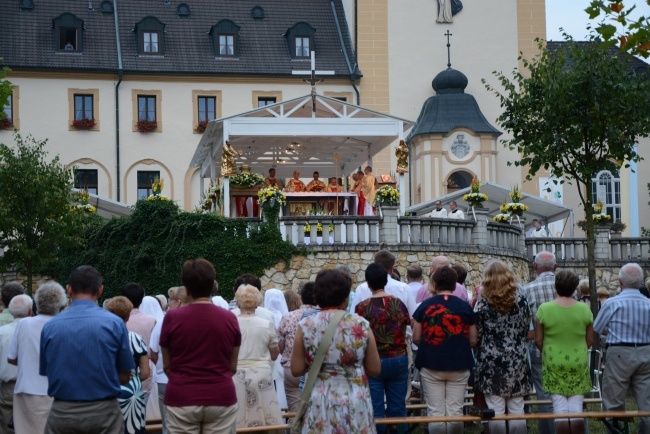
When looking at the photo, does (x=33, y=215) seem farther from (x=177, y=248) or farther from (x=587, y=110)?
(x=587, y=110)

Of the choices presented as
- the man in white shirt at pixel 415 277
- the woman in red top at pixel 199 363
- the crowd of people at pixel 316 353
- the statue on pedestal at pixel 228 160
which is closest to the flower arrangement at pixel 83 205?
the statue on pedestal at pixel 228 160

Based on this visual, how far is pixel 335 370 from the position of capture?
27.4 ft

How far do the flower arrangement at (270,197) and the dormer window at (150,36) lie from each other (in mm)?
20177

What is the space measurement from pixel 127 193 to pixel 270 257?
18838 millimetres

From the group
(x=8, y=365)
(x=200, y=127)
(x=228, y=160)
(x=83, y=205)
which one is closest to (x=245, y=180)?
(x=228, y=160)

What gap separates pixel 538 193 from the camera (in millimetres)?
45156

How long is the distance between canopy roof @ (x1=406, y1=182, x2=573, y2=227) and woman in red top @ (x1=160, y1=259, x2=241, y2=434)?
25313 mm

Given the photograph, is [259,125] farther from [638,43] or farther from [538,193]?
[538,193]

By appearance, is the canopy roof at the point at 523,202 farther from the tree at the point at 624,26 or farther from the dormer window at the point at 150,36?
the tree at the point at 624,26

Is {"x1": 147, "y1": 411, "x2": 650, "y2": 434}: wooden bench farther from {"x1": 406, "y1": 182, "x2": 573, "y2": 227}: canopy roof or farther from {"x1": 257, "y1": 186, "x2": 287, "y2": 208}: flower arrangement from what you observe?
{"x1": 406, "y1": 182, "x2": 573, "y2": 227}: canopy roof

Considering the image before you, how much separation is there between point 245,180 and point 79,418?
19.1 m

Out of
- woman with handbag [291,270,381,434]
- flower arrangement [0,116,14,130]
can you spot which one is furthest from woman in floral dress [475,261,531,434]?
flower arrangement [0,116,14,130]

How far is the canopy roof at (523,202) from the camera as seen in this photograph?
34781mm

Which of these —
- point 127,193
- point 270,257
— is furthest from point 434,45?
point 270,257
